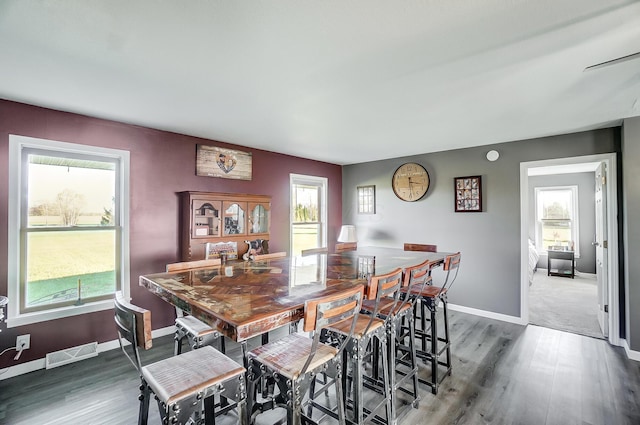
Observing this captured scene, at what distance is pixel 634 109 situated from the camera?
8.89ft

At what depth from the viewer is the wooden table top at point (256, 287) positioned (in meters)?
1.20

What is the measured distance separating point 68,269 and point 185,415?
2.62 metres

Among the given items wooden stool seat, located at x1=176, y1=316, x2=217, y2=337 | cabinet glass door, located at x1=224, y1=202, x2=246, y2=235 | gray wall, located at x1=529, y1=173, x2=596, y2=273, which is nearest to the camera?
wooden stool seat, located at x1=176, y1=316, x2=217, y2=337

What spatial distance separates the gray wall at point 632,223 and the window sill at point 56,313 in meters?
5.32

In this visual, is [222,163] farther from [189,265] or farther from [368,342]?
[368,342]

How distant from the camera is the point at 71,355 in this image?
2797 mm

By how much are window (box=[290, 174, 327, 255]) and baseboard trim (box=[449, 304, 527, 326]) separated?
2.43m

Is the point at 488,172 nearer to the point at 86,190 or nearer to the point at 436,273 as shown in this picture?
the point at 436,273

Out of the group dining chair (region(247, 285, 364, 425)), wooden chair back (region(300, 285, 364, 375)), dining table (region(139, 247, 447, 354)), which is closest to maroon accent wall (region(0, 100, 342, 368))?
dining table (region(139, 247, 447, 354))

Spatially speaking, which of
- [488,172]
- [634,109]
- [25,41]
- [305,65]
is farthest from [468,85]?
[25,41]

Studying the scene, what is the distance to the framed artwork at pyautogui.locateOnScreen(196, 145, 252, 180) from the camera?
3825 millimetres

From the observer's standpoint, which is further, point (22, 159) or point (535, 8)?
point (22, 159)

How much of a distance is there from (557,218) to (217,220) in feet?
25.2

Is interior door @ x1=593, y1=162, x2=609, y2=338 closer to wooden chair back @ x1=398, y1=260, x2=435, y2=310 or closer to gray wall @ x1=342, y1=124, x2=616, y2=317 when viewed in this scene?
gray wall @ x1=342, y1=124, x2=616, y2=317
